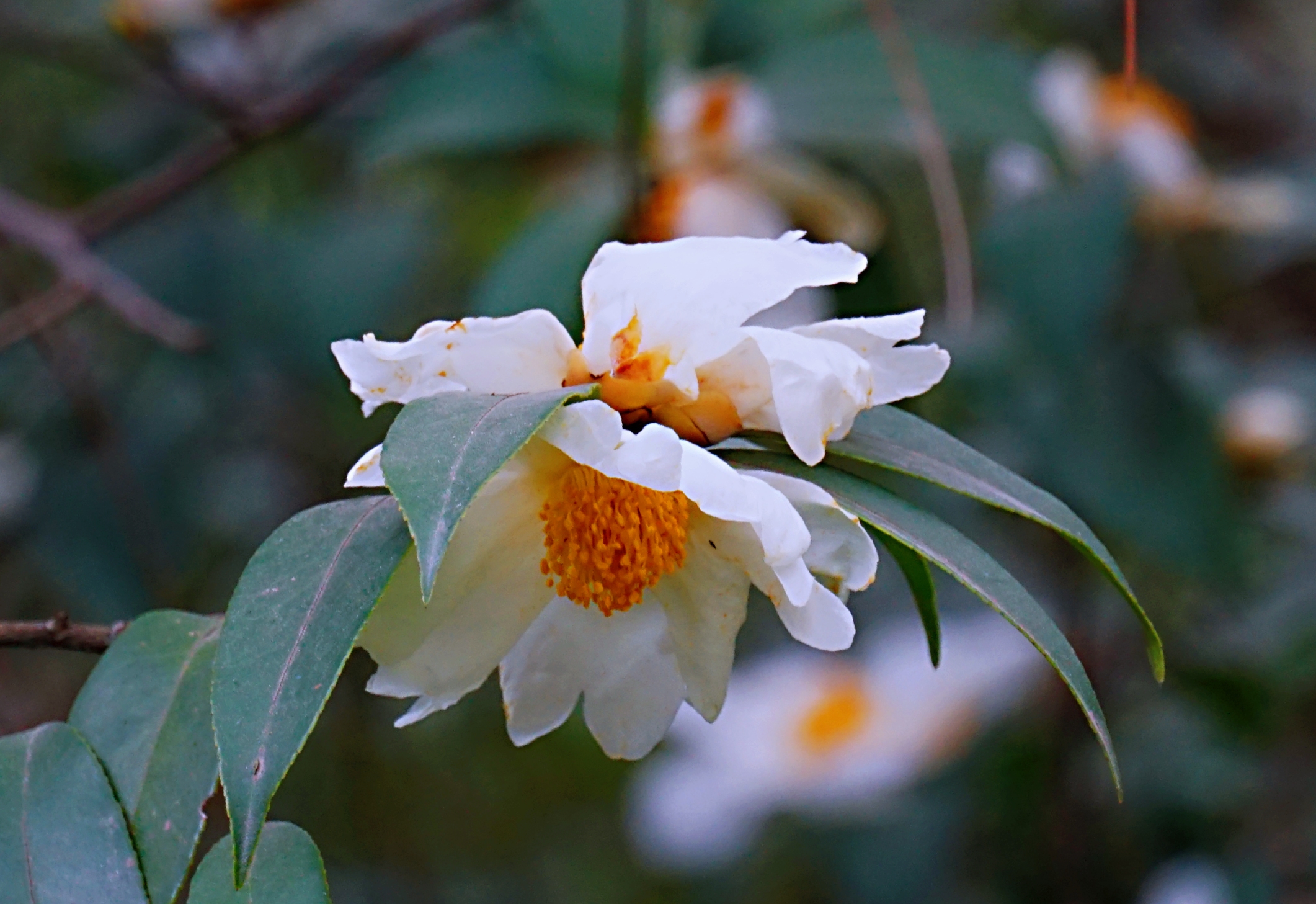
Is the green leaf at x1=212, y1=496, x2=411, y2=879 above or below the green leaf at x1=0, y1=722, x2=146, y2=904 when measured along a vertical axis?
above

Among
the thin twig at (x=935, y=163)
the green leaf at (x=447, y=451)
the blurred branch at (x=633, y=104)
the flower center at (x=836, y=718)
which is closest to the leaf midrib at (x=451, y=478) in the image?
the green leaf at (x=447, y=451)

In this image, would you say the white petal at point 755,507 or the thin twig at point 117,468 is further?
the thin twig at point 117,468

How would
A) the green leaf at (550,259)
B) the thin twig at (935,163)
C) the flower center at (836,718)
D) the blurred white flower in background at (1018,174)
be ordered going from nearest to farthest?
1. the thin twig at (935,163)
2. the green leaf at (550,259)
3. the blurred white flower in background at (1018,174)
4. the flower center at (836,718)

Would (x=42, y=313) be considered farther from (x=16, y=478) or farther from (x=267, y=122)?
(x=16, y=478)

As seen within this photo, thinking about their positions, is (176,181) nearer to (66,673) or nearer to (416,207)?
(416,207)

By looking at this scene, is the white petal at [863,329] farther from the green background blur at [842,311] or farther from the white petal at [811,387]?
the green background blur at [842,311]

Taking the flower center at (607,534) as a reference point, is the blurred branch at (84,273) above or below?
below

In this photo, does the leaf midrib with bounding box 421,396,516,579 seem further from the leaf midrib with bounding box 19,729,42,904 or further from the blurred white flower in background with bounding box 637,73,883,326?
the blurred white flower in background with bounding box 637,73,883,326

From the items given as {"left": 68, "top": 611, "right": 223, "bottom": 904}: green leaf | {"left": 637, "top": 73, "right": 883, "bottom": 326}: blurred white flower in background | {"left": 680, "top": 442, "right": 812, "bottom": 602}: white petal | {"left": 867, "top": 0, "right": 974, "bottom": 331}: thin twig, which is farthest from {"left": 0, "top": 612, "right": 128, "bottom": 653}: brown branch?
{"left": 637, "top": 73, "right": 883, "bottom": 326}: blurred white flower in background
